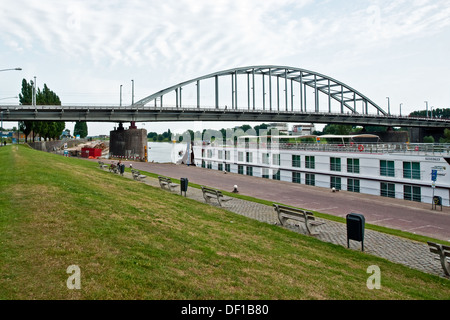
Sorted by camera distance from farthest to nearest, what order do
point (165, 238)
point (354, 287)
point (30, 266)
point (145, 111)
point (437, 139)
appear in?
point (437, 139) < point (145, 111) < point (165, 238) < point (354, 287) < point (30, 266)

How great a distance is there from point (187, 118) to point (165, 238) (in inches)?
2330

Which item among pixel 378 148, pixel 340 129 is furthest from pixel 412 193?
pixel 340 129

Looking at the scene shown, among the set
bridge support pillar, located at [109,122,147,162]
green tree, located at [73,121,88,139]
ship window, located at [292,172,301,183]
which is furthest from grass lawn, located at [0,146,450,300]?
green tree, located at [73,121,88,139]

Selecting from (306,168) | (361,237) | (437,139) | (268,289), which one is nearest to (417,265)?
(361,237)

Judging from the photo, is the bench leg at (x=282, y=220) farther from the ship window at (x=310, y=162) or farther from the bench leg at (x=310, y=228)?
the ship window at (x=310, y=162)

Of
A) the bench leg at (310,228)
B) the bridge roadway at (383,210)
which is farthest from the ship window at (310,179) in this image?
the bench leg at (310,228)

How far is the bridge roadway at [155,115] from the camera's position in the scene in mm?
48059

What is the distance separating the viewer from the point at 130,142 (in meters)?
57.9

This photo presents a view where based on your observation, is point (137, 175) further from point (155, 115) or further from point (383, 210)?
point (155, 115)

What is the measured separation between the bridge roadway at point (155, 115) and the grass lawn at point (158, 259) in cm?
4549

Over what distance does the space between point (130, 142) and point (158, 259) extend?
54.9 meters
